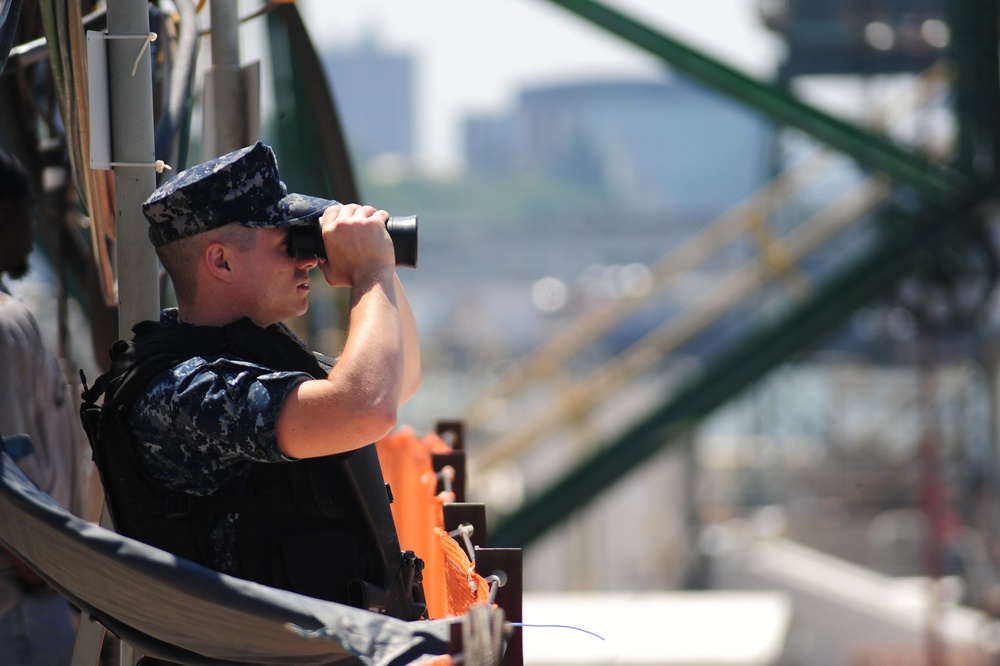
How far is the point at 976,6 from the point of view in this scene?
896cm

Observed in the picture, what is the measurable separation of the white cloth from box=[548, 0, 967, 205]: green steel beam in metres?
5.13

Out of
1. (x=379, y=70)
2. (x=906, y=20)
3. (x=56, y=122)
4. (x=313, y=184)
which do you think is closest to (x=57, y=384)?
(x=56, y=122)

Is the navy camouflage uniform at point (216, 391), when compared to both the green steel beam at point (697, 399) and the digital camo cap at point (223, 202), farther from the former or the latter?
the green steel beam at point (697, 399)

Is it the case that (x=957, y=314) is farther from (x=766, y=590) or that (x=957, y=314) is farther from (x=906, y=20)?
(x=906, y=20)

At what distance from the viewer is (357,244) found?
2395mm

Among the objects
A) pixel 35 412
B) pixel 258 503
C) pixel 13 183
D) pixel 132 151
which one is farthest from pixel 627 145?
pixel 258 503

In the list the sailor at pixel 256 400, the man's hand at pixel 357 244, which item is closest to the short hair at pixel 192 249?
the sailor at pixel 256 400

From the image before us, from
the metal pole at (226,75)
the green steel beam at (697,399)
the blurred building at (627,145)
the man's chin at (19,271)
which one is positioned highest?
the metal pole at (226,75)

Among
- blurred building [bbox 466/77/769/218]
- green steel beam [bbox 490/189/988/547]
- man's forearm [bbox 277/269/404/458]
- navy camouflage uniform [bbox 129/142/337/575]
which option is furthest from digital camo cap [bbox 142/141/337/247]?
blurred building [bbox 466/77/769/218]

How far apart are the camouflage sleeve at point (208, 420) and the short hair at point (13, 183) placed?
148 centimetres

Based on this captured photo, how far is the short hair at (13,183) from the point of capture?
3.55 metres

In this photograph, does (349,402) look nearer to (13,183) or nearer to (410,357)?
(410,357)

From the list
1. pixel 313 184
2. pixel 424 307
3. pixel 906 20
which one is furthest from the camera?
pixel 424 307

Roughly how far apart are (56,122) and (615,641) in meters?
6.58
